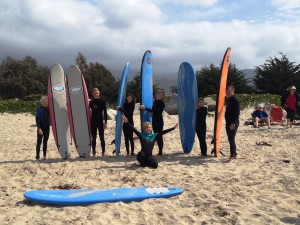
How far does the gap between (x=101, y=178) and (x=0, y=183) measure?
4.76ft

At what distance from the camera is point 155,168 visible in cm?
554

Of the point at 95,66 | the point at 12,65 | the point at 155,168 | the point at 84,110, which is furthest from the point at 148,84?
the point at 12,65

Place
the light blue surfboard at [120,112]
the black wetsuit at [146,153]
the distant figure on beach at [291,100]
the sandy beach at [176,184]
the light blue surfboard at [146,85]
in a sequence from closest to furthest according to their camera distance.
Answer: the sandy beach at [176,184] → the black wetsuit at [146,153] → the light blue surfboard at [120,112] → the light blue surfboard at [146,85] → the distant figure on beach at [291,100]

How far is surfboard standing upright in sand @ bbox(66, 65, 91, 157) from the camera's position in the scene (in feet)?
21.4

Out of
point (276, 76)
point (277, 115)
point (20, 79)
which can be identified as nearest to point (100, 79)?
point (20, 79)

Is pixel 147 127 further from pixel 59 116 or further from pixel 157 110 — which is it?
pixel 59 116

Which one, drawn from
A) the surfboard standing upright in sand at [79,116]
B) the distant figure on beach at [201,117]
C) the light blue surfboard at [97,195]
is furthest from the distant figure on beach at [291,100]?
the light blue surfboard at [97,195]

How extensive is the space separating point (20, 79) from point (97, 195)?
32.0 metres

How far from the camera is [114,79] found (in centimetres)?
3500

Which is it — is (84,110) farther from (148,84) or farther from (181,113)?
(181,113)

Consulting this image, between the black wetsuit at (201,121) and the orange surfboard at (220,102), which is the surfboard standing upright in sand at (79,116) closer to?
the black wetsuit at (201,121)

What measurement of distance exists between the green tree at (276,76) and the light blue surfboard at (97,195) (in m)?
23.9

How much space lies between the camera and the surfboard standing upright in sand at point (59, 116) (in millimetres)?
6449

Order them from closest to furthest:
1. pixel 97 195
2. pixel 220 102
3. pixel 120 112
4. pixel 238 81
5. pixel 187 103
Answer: pixel 97 195
pixel 220 102
pixel 120 112
pixel 187 103
pixel 238 81
